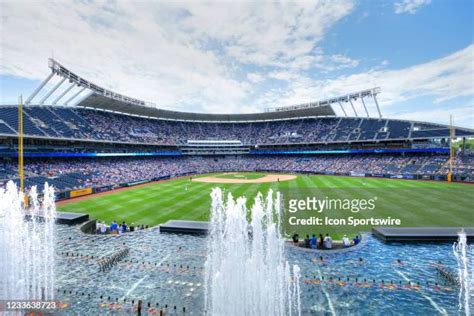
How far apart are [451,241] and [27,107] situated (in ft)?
224

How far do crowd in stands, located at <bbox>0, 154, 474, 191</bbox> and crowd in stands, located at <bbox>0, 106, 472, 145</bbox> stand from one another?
217 inches

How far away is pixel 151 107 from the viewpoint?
77.0 meters

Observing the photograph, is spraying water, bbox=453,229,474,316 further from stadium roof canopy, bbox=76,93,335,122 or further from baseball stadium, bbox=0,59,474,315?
stadium roof canopy, bbox=76,93,335,122

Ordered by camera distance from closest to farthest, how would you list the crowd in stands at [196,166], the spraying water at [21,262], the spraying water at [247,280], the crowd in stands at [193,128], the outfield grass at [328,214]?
the spraying water at [247,280] → the spraying water at [21,262] → the outfield grass at [328,214] → the crowd in stands at [196,166] → the crowd in stands at [193,128]

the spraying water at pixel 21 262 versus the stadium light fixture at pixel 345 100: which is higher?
the stadium light fixture at pixel 345 100

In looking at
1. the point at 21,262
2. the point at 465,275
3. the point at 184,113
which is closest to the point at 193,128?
the point at 184,113

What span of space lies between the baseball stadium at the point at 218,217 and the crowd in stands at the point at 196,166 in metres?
0.41

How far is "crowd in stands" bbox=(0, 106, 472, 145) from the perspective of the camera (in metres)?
50.8

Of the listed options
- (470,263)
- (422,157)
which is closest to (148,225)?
(470,263)

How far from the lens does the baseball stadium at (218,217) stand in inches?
499

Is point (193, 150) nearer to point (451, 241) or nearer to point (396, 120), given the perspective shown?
point (396, 120)

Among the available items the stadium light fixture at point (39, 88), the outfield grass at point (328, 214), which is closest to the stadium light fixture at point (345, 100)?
the outfield grass at point (328, 214)

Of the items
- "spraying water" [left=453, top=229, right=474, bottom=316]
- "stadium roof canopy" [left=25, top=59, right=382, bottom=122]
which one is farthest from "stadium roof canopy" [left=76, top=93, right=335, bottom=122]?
"spraying water" [left=453, top=229, right=474, bottom=316]

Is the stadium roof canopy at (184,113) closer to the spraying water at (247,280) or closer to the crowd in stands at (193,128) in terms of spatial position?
the crowd in stands at (193,128)
